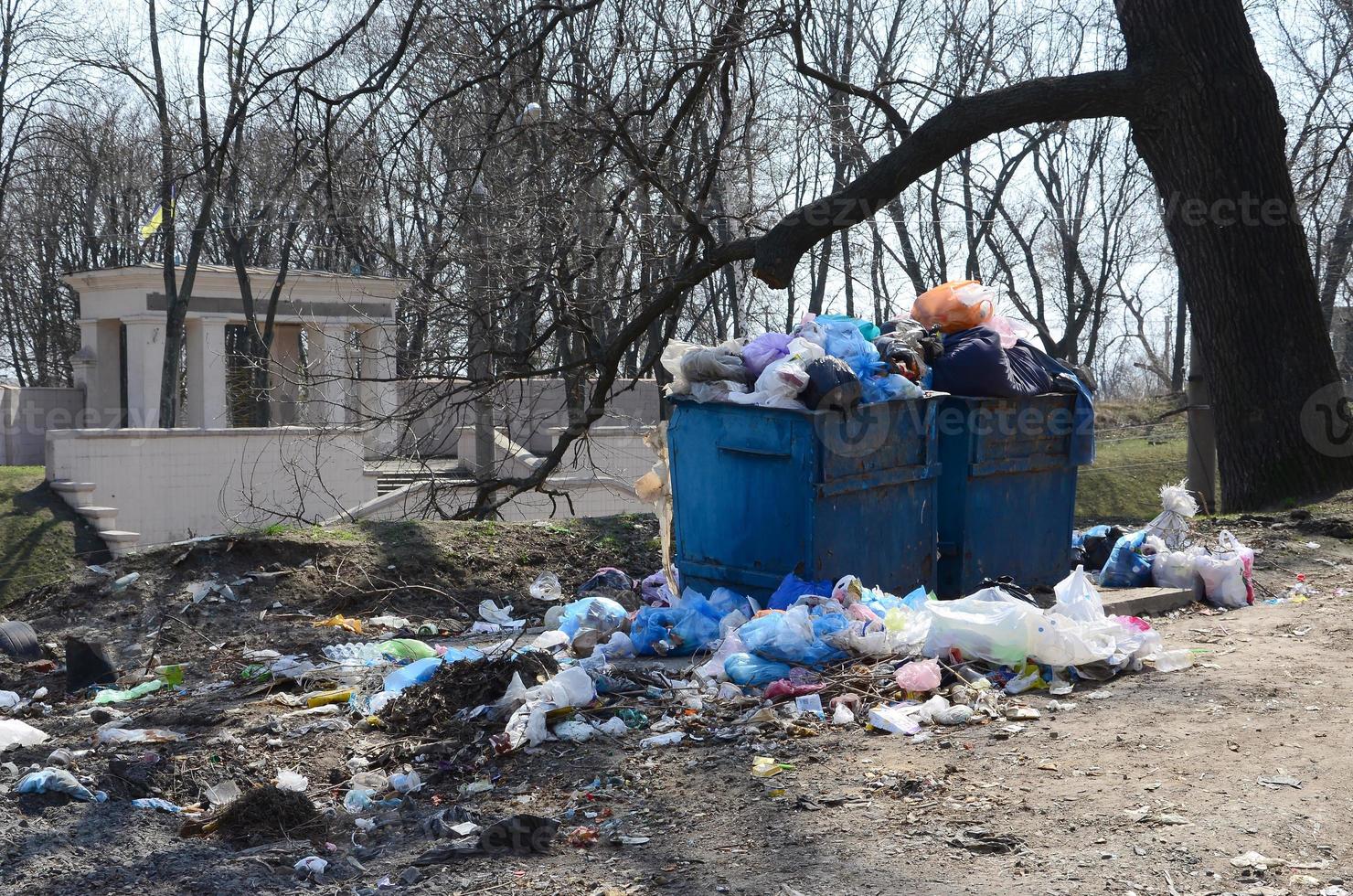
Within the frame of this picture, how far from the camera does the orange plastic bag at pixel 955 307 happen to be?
21.9 feet

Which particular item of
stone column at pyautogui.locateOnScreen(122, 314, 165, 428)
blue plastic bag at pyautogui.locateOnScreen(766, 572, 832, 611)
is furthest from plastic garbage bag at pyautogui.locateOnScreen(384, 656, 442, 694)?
stone column at pyautogui.locateOnScreen(122, 314, 165, 428)

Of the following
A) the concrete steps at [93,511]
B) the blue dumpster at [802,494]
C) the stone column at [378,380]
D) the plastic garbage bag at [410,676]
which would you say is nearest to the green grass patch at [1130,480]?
the stone column at [378,380]

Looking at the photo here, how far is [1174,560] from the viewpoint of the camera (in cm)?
657

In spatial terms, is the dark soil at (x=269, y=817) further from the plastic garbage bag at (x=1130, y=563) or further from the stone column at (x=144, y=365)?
the stone column at (x=144, y=365)

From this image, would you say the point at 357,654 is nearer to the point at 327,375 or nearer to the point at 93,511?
the point at 327,375

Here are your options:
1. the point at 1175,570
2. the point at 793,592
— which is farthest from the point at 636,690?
the point at 1175,570

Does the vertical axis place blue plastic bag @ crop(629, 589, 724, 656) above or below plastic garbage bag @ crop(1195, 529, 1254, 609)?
below

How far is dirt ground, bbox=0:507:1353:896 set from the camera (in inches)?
122

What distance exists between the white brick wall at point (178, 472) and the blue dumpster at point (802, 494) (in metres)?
11.9

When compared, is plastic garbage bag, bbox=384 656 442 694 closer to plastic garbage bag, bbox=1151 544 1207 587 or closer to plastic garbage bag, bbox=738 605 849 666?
plastic garbage bag, bbox=738 605 849 666

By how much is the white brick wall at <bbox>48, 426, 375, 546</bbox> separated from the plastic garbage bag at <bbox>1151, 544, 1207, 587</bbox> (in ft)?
42.1

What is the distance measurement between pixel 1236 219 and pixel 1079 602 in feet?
15.8

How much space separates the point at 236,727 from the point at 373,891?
1960 millimetres

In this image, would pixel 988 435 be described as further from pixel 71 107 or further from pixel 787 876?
pixel 71 107
